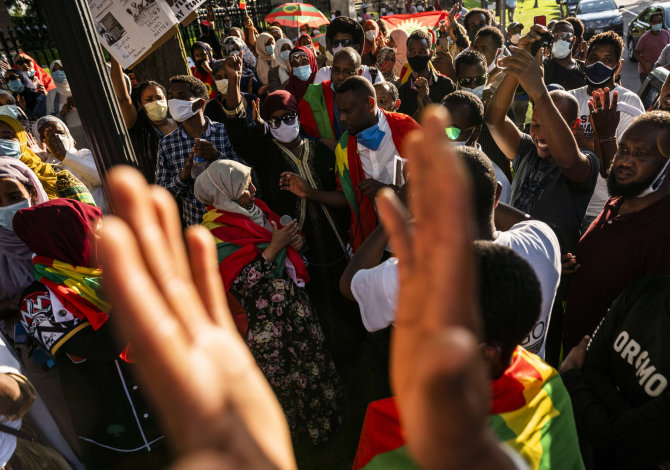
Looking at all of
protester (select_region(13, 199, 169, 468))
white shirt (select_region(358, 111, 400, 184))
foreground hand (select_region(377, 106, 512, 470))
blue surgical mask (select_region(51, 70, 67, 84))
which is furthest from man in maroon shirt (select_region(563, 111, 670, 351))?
blue surgical mask (select_region(51, 70, 67, 84))

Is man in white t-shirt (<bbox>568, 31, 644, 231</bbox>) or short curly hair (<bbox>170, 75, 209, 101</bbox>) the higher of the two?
short curly hair (<bbox>170, 75, 209, 101</bbox>)

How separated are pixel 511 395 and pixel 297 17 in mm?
11022

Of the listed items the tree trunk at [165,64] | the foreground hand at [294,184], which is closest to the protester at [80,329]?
the foreground hand at [294,184]

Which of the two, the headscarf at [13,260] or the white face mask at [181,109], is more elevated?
the white face mask at [181,109]

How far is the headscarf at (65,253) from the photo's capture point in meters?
2.26

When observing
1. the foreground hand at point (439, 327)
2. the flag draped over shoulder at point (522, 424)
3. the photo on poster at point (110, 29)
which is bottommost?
the flag draped over shoulder at point (522, 424)

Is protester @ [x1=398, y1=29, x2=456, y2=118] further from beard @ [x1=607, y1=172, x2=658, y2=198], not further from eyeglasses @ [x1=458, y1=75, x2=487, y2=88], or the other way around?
beard @ [x1=607, y1=172, x2=658, y2=198]

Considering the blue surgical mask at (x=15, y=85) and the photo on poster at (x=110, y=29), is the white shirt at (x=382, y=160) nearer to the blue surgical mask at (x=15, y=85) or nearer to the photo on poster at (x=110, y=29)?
the photo on poster at (x=110, y=29)

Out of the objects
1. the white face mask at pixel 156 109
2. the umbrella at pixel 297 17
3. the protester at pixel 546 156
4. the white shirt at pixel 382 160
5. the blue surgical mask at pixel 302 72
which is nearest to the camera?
the protester at pixel 546 156

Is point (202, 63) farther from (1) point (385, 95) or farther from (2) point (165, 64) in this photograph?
(1) point (385, 95)

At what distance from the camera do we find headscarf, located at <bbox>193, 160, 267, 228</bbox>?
2.59 metres

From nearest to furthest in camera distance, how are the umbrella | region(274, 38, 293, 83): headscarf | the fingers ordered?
the fingers
region(274, 38, 293, 83): headscarf
the umbrella

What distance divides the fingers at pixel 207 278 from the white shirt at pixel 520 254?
3.60ft

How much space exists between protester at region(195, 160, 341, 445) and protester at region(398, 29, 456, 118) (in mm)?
2803
